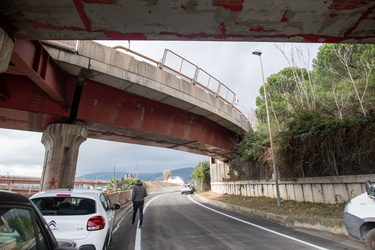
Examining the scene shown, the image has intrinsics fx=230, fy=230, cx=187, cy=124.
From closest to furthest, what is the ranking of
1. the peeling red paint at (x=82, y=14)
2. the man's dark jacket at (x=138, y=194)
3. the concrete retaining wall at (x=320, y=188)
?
the peeling red paint at (x=82, y=14), the concrete retaining wall at (x=320, y=188), the man's dark jacket at (x=138, y=194)

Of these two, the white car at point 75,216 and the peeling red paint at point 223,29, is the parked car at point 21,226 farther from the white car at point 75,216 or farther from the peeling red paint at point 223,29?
the peeling red paint at point 223,29

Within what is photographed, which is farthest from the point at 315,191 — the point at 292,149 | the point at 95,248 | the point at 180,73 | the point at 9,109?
the point at 9,109

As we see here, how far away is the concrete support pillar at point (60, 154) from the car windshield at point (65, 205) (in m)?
4.32

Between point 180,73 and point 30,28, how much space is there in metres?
7.44

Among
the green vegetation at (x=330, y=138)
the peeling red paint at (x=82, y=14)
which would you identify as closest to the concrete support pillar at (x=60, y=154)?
the peeling red paint at (x=82, y=14)

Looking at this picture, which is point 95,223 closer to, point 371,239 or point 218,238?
point 218,238

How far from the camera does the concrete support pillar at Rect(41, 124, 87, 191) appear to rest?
28.2 ft

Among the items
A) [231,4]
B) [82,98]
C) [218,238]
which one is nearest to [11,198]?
[231,4]

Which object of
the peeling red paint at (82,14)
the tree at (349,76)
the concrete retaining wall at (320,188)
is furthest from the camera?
the tree at (349,76)

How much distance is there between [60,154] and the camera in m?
8.88

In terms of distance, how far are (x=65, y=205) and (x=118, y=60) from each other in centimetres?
570

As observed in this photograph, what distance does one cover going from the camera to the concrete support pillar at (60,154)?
28.2 feet

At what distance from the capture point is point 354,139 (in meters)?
9.55

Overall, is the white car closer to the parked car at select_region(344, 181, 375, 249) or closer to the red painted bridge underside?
the red painted bridge underside
